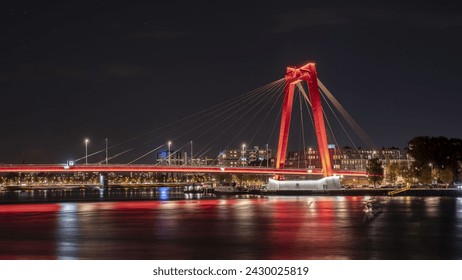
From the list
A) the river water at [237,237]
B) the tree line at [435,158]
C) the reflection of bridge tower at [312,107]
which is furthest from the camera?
the tree line at [435,158]

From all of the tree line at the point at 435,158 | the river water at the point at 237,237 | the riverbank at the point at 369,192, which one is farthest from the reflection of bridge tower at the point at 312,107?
the river water at the point at 237,237

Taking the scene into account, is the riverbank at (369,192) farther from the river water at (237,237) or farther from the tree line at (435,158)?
the river water at (237,237)

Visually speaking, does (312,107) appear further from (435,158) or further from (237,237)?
(237,237)

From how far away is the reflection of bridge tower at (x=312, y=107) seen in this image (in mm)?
76312

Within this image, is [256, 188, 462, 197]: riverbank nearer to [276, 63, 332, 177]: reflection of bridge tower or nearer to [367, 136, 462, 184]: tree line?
[276, 63, 332, 177]: reflection of bridge tower

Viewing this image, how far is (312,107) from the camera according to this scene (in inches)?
3059

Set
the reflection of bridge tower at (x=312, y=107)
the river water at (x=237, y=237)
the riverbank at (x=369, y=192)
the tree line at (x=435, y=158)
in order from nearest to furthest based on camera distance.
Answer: the river water at (x=237, y=237) < the reflection of bridge tower at (x=312, y=107) < the riverbank at (x=369, y=192) < the tree line at (x=435, y=158)

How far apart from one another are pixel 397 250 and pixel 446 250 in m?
1.75

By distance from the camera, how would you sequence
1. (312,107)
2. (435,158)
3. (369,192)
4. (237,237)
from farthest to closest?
(435,158), (369,192), (312,107), (237,237)

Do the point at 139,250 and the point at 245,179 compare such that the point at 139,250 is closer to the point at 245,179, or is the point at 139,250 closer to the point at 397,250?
the point at 397,250

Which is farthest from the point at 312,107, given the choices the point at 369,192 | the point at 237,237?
the point at 237,237

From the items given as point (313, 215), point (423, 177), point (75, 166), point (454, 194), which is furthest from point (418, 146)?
point (313, 215)

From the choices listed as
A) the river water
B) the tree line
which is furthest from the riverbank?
the river water

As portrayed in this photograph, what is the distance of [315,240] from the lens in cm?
2825
